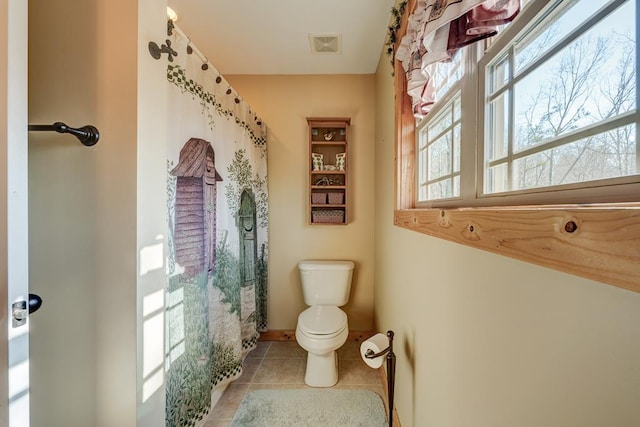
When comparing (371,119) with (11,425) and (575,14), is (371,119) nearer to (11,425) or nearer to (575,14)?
(575,14)

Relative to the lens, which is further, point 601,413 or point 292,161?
point 292,161

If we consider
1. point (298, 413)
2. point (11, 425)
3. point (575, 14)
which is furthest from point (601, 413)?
point (298, 413)

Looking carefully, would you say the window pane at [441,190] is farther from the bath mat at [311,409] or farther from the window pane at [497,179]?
the bath mat at [311,409]

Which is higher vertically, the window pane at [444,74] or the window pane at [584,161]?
the window pane at [444,74]

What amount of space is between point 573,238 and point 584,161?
0.65ft

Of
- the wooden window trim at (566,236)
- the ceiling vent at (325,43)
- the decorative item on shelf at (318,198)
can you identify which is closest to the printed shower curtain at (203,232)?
the decorative item on shelf at (318,198)

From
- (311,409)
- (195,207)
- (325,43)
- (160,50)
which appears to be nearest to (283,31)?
(325,43)

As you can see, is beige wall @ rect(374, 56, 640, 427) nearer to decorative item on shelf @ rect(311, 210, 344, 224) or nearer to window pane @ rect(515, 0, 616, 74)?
window pane @ rect(515, 0, 616, 74)

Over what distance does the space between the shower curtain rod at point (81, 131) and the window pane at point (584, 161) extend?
1238 millimetres

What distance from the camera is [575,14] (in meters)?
0.46

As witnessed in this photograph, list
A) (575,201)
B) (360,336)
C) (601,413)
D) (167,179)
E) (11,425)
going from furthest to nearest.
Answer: (360,336)
(167,179)
(11,425)
(575,201)
(601,413)

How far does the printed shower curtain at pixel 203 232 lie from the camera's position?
1.03 metres

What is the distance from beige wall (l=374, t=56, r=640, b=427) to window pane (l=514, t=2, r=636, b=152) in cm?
28

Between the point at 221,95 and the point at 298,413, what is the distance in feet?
6.21
